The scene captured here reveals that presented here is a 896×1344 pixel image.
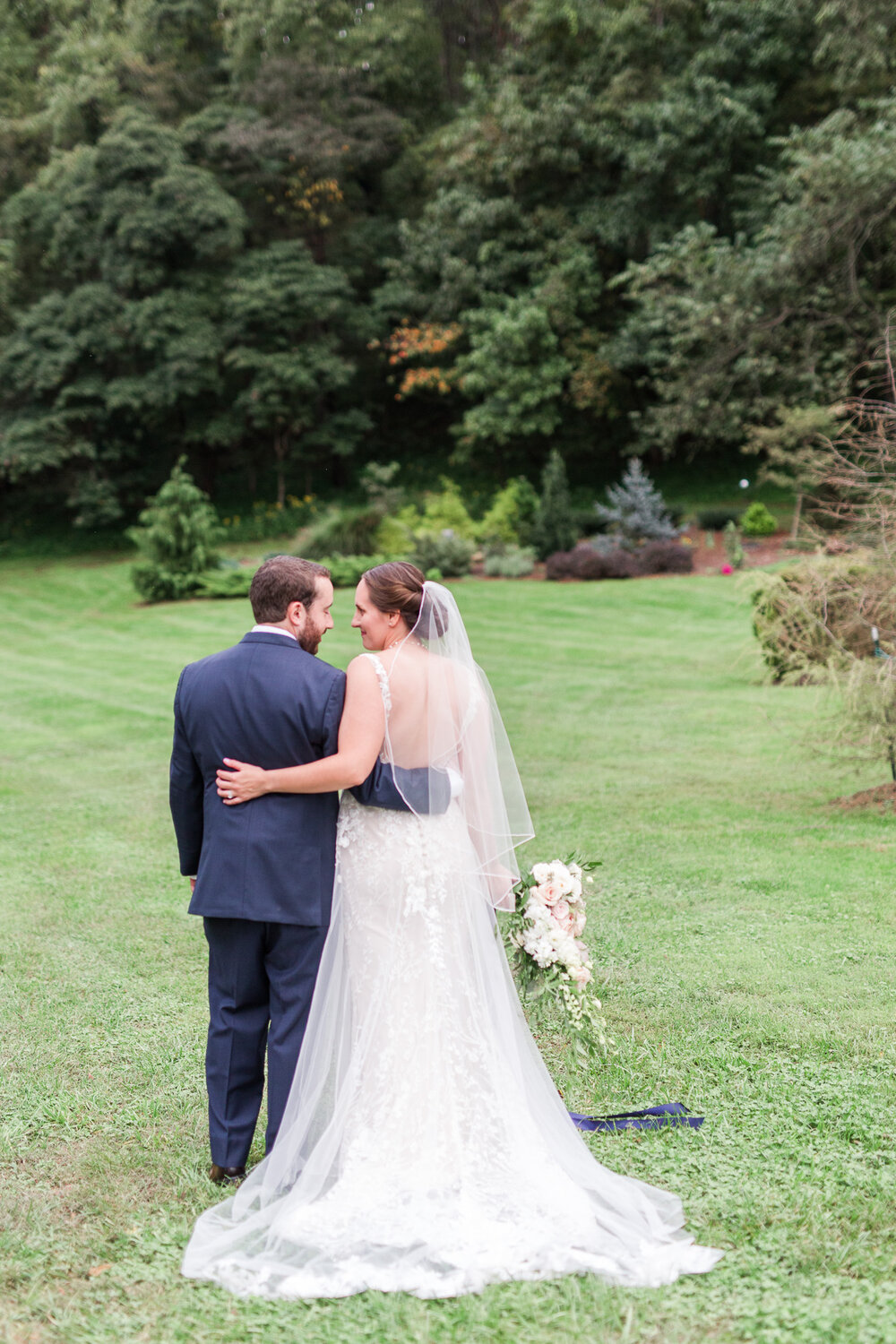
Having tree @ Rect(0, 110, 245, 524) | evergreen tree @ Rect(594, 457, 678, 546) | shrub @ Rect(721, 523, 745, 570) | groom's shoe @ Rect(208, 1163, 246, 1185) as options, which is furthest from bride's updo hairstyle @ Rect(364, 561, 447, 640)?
tree @ Rect(0, 110, 245, 524)

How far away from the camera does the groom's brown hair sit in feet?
10.5

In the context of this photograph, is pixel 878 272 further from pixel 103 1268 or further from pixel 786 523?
pixel 103 1268

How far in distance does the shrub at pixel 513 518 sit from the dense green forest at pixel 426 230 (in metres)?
2.82

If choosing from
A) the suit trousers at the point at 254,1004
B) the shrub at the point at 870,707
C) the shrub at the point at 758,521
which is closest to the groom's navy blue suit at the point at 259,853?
the suit trousers at the point at 254,1004

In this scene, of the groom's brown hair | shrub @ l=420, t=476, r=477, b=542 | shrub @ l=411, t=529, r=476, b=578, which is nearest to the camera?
the groom's brown hair

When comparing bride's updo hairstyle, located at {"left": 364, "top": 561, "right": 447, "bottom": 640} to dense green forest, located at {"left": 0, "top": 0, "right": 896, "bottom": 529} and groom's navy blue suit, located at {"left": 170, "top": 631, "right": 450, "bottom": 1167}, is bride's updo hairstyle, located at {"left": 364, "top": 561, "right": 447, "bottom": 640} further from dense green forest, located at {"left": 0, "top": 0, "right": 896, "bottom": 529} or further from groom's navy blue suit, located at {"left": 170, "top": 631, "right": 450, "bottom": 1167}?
dense green forest, located at {"left": 0, "top": 0, "right": 896, "bottom": 529}

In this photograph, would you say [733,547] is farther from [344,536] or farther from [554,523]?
[344,536]

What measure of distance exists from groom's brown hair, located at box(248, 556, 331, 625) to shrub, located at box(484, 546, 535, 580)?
17.3 meters

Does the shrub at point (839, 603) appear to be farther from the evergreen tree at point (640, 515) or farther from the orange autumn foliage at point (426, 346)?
the orange autumn foliage at point (426, 346)

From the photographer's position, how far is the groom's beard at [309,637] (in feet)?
10.8

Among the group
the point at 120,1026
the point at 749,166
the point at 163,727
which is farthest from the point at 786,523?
the point at 120,1026

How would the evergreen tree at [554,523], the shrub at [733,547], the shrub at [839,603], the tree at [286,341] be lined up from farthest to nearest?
the tree at [286,341]
the evergreen tree at [554,523]
the shrub at [733,547]
the shrub at [839,603]

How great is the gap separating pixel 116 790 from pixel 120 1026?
15.5 feet

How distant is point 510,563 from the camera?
20391 mm
